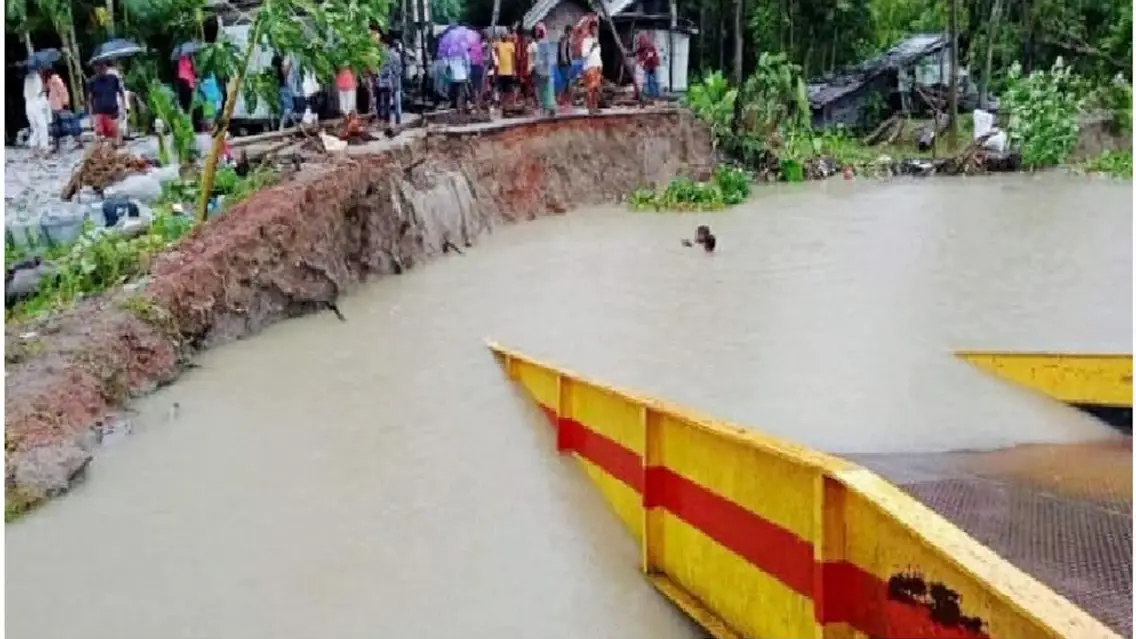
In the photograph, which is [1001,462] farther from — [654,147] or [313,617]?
[654,147]

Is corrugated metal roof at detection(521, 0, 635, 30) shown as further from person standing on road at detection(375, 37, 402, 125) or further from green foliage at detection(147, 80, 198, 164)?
green foliage at detection(147, 80, 198, 164)

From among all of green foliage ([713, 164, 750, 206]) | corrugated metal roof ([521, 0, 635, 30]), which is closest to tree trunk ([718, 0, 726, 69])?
corrugated metal roof ([521, 0, 635, 30])

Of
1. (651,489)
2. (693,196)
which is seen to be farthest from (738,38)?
(651,489)

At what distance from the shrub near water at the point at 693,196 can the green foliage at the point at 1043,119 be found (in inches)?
295

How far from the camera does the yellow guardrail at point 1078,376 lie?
704 centimetres

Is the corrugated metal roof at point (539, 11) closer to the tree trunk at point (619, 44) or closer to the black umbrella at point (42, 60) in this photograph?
the tree trunk at point (619, 44)

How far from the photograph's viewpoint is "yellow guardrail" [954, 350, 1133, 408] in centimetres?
704

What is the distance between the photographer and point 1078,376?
7.24 metres

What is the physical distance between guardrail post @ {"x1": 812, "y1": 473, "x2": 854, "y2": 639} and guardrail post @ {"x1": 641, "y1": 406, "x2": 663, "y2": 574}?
1350mm

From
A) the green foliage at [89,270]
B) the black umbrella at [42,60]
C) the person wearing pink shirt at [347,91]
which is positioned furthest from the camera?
the black umbrella at [42,60]

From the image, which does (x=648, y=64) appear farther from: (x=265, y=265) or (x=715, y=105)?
(x=265, y=265)

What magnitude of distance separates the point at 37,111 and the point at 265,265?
306 inches

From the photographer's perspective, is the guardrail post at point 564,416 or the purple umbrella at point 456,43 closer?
the guardrail post at point 564,416

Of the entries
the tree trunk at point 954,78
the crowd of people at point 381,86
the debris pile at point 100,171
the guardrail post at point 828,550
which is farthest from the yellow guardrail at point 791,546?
the tree trunk at point 954,78
